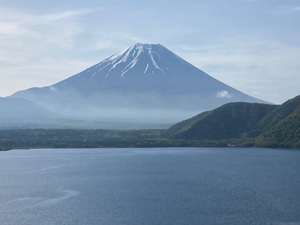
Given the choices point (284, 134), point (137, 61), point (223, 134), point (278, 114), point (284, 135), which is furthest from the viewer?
point (137, 61)

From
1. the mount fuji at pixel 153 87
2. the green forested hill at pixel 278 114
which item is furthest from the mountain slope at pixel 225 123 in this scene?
the mount fuji at pixel 153 87

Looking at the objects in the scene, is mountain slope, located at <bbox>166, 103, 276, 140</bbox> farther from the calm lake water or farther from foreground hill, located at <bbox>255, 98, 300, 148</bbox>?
the calm lake water

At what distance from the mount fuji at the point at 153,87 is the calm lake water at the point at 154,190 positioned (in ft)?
404

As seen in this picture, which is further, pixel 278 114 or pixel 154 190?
pixel 278 114

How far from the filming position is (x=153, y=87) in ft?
620

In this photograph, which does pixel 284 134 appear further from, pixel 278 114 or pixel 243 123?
pixel 243 123

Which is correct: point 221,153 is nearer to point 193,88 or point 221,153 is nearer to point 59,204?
point 59,204

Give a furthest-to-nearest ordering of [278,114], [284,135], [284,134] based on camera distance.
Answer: [278,114]
[284,134]
[284,135]

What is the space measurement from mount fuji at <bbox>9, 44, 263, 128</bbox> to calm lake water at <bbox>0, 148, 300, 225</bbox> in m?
123

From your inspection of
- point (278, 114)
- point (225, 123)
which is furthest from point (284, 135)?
point (225, 123)

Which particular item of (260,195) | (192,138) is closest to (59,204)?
(260,195)

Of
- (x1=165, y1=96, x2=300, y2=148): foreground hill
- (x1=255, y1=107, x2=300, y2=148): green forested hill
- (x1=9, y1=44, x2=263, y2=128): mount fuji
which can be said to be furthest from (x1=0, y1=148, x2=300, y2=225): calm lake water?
(x1=9, y1=44, x2=263, y2=128): mount fuji

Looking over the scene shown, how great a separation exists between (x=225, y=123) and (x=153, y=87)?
106137 millimetres

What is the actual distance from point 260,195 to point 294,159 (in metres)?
19.8
